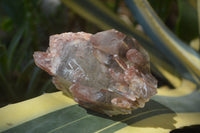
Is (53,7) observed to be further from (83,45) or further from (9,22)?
(83,45)

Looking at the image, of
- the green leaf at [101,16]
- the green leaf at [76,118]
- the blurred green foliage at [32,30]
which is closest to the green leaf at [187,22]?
the blurred green foliage at [32,30]

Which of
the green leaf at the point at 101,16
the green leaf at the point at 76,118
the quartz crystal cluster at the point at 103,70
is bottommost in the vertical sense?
the green leaf at the point at 76,118

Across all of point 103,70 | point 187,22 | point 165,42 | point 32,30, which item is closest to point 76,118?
point 103,70

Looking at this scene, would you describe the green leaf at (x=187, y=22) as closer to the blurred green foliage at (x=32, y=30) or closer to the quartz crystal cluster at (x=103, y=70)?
the blurred green foliage at (x=32, y=30)

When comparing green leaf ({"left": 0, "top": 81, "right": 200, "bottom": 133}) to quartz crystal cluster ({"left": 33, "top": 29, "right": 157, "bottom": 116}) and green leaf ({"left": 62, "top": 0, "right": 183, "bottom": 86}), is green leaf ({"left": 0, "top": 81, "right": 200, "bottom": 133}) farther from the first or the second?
green leaf ({"left": 62, "top": 0, "right": 183, "bottom": 86})

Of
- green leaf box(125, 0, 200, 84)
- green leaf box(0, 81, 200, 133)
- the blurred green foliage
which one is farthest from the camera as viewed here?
the blurred green foliage

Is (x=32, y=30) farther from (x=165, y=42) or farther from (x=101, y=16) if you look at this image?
(x=165, y=42)

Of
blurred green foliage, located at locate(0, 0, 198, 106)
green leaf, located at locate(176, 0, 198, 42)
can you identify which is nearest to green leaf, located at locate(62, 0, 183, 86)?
blurred green foliage, located at locate(0, 0, 198, 106)
